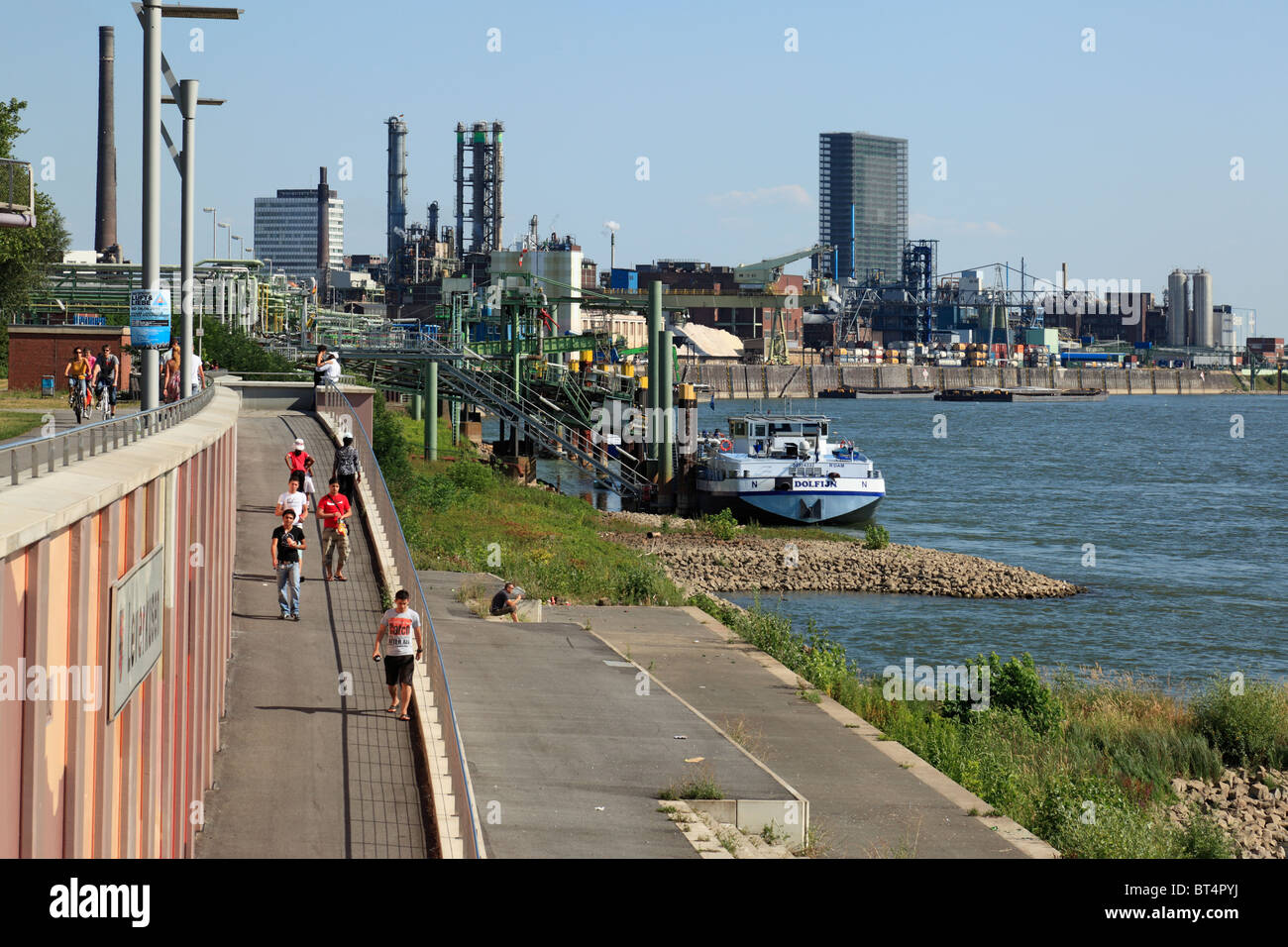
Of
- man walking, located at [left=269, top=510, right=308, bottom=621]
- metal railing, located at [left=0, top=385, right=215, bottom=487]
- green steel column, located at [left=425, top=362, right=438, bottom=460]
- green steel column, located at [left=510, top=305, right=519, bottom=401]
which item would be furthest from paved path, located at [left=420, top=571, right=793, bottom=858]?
green steel column, located at [left=510, top=305, right=519, bottom=401]

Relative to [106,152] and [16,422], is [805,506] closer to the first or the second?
[16,422]

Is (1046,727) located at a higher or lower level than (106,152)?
lower

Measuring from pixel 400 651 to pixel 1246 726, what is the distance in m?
12.6

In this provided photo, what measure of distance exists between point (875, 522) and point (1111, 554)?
33.9 feet

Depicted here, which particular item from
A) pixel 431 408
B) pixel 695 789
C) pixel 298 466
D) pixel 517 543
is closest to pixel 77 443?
pixel 695 789

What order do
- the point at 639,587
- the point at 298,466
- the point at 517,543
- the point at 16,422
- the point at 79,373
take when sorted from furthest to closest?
the point at 517,543, the point at 639,587, the point at 79,373, the point at 298,466, the point at 16,422

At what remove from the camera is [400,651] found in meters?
14.5

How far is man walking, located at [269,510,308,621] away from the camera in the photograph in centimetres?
→ 1739

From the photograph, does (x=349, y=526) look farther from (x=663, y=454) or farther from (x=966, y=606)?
(x=663, y=454)

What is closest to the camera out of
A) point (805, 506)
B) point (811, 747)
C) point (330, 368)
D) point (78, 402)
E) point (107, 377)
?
point (811, 747)

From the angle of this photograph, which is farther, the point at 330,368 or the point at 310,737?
the point at 330,368

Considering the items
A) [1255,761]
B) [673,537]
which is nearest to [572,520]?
[673,537]

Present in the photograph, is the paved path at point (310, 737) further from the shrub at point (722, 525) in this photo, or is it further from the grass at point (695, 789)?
the shrub at point (722, 525)

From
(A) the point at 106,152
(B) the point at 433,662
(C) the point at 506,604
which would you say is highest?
(A) the point at 106,152
